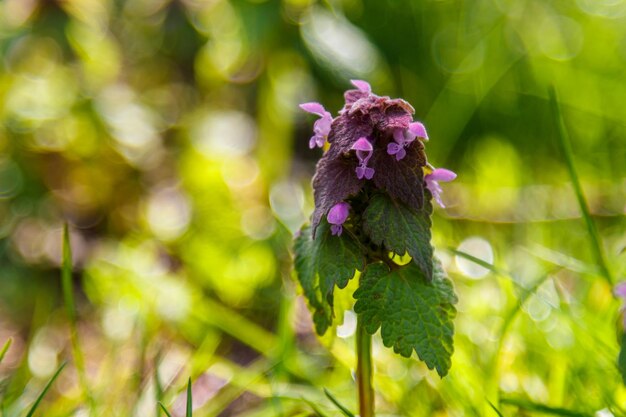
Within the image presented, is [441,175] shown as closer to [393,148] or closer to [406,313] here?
[393,148]

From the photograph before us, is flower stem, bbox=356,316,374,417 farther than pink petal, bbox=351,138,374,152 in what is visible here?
Yes

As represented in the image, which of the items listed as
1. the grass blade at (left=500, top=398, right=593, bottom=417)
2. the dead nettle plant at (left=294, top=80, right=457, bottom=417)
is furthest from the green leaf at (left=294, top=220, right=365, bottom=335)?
the grass blade at (left=500, top=398, right=593, bottom=417)

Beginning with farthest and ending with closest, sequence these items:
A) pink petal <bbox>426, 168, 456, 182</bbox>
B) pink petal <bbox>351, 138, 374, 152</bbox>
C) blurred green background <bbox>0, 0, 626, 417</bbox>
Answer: blurred green background <bbox>0, 0, 626, 417</bbox>, pink petal <bbox>426, 168, 456, 182</bbox>, pink petal <bbox>351, 138, 374, 152</bbox>

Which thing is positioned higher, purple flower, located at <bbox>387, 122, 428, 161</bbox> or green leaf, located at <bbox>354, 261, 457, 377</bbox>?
purple flower, located at <bbox>387, 122, 428, 161</bbox>

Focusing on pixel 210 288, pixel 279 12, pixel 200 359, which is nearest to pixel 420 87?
pixel 279 12

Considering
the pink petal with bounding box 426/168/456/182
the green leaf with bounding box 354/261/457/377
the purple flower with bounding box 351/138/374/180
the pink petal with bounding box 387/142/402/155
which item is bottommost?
the green leaf with bounding box 354/261/457/377

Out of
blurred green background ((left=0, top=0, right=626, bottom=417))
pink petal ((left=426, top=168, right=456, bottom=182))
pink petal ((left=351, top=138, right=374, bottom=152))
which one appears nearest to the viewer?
pink petal ((left=351, top=138, right=374, bottom=152))

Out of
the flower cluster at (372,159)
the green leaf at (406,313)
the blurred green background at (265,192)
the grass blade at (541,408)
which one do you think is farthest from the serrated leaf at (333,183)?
the grass blade at (541,408)

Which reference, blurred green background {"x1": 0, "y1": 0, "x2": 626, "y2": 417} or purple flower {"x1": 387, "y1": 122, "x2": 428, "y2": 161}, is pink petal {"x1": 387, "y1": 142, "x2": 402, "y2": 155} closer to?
purple flower {"x1": 387, "y1": 122, "x2": 428, "y2": 161}
